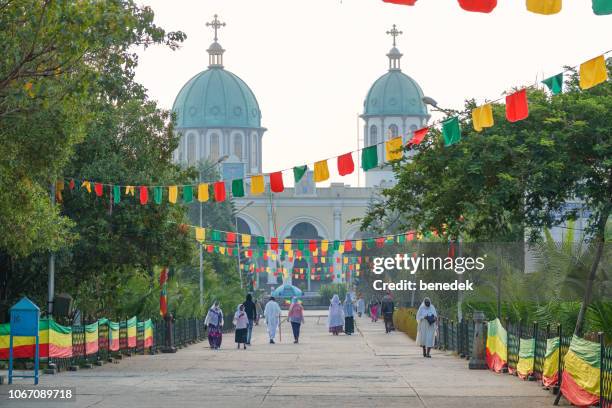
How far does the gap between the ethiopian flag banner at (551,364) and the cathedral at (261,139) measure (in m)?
102

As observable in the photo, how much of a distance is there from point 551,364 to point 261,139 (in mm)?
136275

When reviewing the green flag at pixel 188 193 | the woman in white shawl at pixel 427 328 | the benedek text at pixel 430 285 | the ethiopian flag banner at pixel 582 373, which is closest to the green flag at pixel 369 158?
the woman in white shawl at pixel 427 328

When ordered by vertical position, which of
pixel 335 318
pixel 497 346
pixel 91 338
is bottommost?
pixel 497 346

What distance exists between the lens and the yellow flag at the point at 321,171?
25.4 meters

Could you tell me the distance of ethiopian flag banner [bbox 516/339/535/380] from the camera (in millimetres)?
20312

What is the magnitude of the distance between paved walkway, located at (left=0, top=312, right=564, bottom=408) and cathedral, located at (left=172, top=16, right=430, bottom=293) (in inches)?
3671

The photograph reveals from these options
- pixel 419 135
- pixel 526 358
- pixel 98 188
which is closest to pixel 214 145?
pixel 98 188

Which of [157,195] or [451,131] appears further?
[157,195]

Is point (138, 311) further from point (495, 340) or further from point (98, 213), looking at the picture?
point (495, 340)

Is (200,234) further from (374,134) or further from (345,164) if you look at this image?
(374,134)

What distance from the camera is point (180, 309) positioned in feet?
132

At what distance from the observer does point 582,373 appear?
15.9 meters

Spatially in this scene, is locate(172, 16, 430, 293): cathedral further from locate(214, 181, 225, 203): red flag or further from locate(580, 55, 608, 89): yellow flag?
locate(580, 55, 608, 89): yellow flag

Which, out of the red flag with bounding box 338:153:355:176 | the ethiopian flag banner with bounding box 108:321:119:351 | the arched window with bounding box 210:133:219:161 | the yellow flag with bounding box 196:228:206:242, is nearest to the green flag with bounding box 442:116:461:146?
the red flag with bounding box 338:153:355:176
